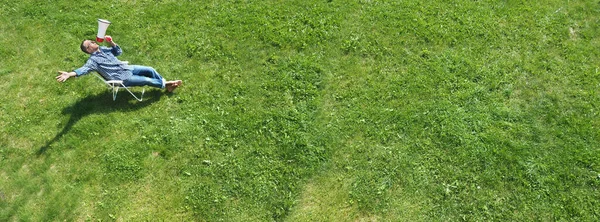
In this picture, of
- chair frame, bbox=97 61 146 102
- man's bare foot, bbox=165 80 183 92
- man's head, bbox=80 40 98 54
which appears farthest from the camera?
man's bare foot, bbox=165 80 183 92

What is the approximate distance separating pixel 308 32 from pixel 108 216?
5.35 metres

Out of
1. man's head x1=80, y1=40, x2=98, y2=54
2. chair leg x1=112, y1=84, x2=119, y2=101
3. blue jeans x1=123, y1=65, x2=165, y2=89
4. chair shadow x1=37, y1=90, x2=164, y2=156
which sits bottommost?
chair shadow x1=37, y1=90, x2=164, y2=156

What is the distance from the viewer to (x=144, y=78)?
25.2 feet

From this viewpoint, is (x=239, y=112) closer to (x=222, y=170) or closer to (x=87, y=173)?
(x=222, y=170)

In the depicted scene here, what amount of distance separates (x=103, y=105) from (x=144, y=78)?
1075 mm

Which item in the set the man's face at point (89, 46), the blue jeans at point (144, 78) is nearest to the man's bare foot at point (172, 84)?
the blue jeans at point (144, 78)

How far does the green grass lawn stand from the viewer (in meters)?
6.82

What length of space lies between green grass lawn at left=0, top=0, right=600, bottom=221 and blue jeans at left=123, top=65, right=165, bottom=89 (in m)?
0.37

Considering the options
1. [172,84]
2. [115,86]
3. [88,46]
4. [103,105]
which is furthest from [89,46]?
[172,84]

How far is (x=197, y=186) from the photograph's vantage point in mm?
6926

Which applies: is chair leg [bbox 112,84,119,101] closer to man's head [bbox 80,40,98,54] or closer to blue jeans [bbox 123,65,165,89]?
blue jeans [bbox 123,65,165,89]

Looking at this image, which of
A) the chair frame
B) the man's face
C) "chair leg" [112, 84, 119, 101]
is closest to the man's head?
the man's face

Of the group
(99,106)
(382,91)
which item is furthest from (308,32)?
(99,106)

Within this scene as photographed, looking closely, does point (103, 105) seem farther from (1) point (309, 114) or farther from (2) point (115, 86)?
(1) point (309, 114)
